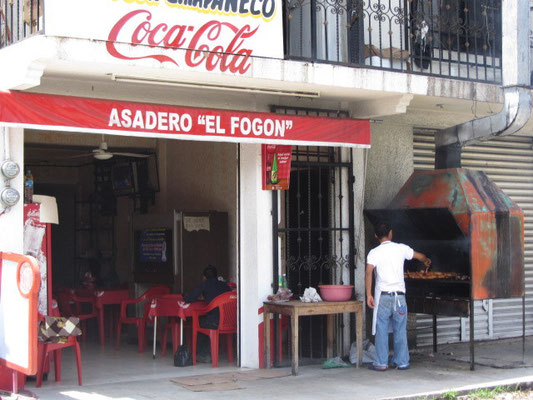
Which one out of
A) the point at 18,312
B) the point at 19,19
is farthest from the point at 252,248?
the point at 19,19

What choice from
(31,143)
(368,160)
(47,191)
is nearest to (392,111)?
(368,160)

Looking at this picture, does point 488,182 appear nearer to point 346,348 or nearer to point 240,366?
point 346,348

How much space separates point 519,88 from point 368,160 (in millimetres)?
2151

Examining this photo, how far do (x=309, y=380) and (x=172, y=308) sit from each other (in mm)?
2298

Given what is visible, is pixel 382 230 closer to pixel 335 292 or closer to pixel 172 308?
pixel 335 292

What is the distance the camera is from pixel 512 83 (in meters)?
9.84

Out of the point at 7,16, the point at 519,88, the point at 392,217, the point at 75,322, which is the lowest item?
the point at 75,322

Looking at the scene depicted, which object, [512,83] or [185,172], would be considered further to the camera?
[185,172]

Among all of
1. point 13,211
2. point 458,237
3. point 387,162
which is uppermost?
point 387,162

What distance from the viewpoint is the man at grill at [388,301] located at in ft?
31.2

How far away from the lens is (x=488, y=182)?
10.2 m

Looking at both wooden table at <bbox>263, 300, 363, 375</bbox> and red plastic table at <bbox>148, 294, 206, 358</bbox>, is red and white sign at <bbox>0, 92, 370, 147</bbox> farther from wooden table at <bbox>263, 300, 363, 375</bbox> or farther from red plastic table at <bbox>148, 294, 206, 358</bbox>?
red plastic table at <bbox>148, 294, 206, 358</bbox>

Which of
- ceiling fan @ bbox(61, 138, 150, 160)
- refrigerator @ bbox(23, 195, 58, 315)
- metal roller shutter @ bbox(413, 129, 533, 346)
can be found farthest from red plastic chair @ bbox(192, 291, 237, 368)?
ceiling fan @ bbox(61, 138, 150, 160)

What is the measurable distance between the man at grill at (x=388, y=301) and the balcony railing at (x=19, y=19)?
14.8 feet
